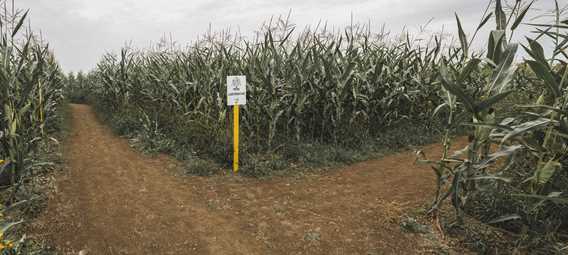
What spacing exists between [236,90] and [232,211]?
158 cm

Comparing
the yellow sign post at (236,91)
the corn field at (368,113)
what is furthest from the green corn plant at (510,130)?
the yellow sign post at (236,91)

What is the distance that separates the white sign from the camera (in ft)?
12.5

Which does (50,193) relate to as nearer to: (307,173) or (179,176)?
(179,176)

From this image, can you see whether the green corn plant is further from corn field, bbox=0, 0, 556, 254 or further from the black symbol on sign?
the black symbol on sign

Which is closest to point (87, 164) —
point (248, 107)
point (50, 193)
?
point (50, 193)

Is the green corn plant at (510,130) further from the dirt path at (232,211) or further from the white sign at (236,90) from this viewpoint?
the white sign at (236,90)

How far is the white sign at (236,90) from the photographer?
12.5 feet

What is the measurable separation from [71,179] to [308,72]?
137 inches

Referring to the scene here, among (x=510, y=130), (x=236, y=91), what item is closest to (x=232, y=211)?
(x=236, y=91)

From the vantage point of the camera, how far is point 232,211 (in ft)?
9.87

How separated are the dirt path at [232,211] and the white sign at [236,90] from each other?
103cm

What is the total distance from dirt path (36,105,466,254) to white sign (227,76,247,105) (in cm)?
103

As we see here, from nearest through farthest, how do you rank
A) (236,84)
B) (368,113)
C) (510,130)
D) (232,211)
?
(510,130)
(232,211)
(236,84)
(368,113)

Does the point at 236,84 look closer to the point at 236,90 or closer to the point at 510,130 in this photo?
the point at 236,90
